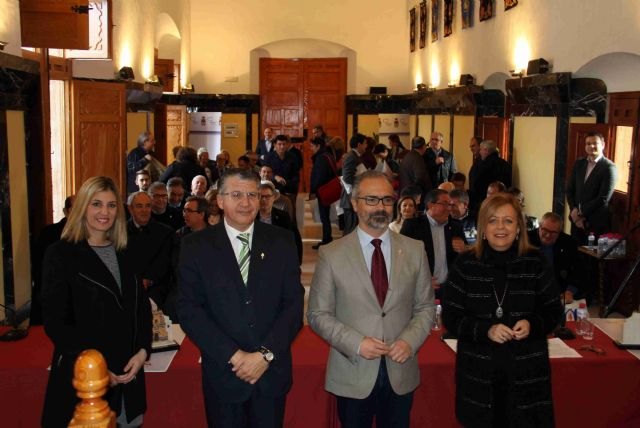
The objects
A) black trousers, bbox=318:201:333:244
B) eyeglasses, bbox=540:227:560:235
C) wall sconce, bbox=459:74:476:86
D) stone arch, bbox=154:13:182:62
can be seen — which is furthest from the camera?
stone arch, bbox=154:13:182:62

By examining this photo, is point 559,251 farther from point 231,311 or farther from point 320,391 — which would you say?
point 231,311

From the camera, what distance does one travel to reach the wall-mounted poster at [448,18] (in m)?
15.1

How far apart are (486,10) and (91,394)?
463 inches

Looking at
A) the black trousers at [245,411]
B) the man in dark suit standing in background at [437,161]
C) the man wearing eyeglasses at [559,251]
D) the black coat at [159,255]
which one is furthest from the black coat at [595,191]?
the black trousers at [245,411]

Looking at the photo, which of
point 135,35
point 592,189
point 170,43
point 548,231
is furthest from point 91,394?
point 170,43

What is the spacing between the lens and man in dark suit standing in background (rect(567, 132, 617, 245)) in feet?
27.2

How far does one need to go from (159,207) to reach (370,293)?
390 centimetres

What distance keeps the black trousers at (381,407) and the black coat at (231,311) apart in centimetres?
35

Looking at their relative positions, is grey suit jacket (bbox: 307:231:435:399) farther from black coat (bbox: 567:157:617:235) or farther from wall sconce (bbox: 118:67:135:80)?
wall sconce (bbox: 118:67:135:80)

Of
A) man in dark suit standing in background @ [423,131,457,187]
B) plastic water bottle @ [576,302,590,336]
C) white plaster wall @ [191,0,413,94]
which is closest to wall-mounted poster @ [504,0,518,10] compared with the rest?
man in dark suit standing in background @ [423,131,457,187]

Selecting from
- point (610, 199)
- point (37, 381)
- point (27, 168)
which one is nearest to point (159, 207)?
point (27, 168)

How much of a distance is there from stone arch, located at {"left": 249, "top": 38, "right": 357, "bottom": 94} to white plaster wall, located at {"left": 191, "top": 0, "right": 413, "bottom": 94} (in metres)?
0.18

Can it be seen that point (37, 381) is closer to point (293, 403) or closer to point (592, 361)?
point (293, 403)

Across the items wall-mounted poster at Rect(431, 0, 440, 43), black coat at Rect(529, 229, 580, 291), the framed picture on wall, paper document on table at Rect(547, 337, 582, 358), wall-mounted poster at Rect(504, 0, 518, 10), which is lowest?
paper document on table at Rect(547, 337, 582, 358)
